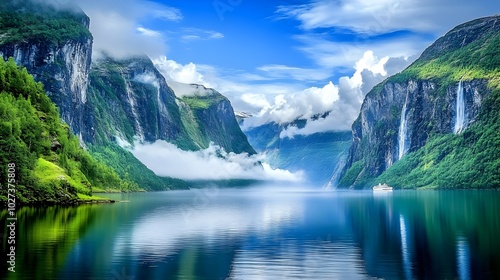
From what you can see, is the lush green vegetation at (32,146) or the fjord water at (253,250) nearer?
the fjord water at (253,250)

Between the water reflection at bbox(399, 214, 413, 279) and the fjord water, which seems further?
the water reflection at bbox(399, 214, 413, 279)

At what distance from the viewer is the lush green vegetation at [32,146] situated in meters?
128

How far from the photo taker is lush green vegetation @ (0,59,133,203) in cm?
12838

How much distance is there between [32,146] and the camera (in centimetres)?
15150

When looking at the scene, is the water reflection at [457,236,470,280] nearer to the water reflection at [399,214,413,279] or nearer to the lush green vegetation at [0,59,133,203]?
the water reflection at [399,214,413,279]

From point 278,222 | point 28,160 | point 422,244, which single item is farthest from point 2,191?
point 422,244

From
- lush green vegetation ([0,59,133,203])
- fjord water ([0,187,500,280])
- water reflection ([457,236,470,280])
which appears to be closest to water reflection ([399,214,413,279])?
fjord water ([0,187,500,280])

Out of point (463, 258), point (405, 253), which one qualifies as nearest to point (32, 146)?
point (405, 253)

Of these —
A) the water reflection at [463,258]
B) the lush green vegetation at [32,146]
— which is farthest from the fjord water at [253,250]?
the lush green vegetation at [32,146]

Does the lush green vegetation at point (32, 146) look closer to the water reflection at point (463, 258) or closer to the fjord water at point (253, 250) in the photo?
the fjord water at point (253, 250)

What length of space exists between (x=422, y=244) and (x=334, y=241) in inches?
439

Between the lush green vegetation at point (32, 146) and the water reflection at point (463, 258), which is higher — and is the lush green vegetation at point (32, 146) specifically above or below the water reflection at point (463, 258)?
above

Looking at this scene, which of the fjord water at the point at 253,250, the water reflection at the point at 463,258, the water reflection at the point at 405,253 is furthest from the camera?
the water reflection at the point at 405,253

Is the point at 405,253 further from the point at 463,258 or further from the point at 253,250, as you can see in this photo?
the point at 253,250
